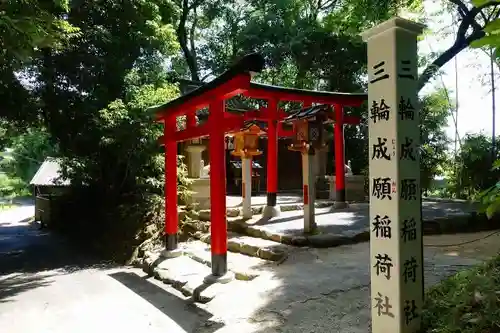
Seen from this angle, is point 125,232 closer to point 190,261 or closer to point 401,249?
point 190,261

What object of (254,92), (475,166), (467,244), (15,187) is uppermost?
(254,92)

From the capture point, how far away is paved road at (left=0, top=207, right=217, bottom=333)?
532 cm

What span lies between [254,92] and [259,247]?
10.7 feet

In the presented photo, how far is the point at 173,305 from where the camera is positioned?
594cm

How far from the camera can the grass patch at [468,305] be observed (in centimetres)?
252

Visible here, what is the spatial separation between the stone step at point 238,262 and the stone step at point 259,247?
10 centimetres

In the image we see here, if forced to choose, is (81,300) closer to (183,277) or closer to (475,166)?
(183,277)

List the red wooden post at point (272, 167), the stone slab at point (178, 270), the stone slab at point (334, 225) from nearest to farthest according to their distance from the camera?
the stone slab at point (178, 270), the stone slab at point (334, 225), the red wooden post at point (272, 167)

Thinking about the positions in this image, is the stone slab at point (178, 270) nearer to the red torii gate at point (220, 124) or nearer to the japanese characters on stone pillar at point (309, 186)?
the red torii gate at point (220, 124)

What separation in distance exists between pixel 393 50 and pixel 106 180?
32.3ft

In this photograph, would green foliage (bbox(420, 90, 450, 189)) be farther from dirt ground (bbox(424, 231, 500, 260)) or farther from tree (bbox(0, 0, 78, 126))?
tree (bbox(0, 0, 78, 126))

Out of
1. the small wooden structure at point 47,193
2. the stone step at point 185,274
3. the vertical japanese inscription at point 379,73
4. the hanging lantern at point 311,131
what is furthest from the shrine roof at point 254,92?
the small wooden structure at point 47,193

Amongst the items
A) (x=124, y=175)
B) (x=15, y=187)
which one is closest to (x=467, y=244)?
(x=124, y=175)

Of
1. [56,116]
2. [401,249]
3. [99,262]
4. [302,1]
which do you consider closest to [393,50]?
[401,249]
